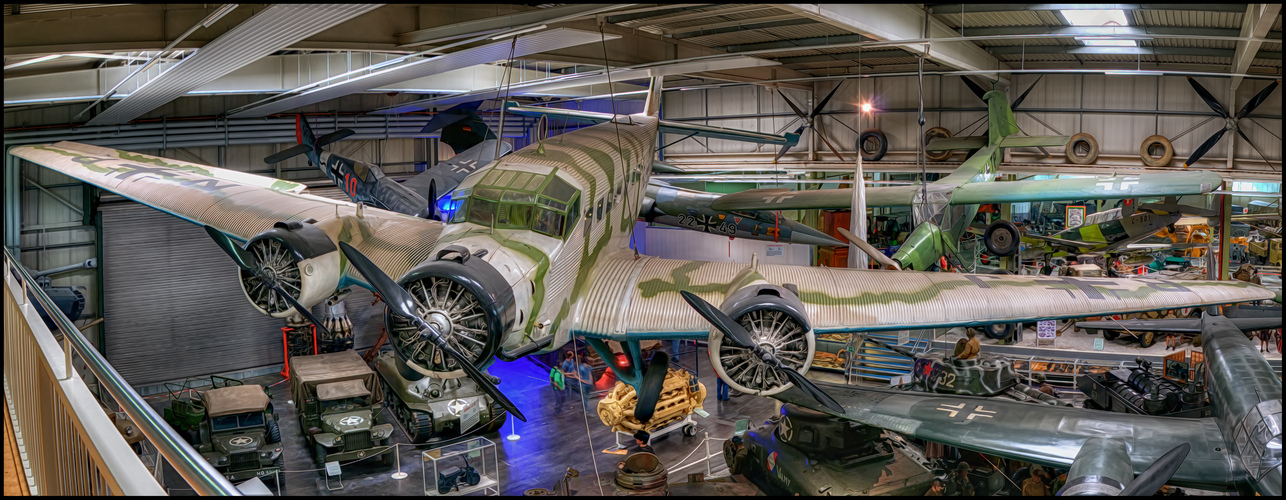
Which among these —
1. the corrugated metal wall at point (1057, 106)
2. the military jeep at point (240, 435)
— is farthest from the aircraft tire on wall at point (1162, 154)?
the military jeep at point (240, 435)

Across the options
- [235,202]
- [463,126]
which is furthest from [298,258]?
[463,126]

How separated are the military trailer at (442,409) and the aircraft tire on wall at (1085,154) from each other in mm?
14628

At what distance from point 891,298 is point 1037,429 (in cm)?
252

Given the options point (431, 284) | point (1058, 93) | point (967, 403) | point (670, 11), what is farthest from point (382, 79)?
point (1058, 93)

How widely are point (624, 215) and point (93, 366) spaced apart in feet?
28.9

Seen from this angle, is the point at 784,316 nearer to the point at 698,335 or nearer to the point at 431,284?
the point at 698,335

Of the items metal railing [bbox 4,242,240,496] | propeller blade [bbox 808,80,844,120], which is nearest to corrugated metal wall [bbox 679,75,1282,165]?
propeller blade [bbox 808,80,844,120]

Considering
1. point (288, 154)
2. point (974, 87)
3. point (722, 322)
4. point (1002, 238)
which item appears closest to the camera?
point (722, 322)

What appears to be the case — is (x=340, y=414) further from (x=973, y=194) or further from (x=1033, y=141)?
(x=1033, y=141)

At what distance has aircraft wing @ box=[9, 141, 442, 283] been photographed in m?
10.6

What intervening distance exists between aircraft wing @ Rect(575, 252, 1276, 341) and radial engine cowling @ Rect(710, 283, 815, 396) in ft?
2.05

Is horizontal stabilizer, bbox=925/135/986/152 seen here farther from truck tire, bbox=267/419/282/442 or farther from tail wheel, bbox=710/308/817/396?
truck tire, bbox=267/419/282/442

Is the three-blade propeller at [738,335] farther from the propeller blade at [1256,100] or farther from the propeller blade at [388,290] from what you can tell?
the propeller blade at [1256,100]

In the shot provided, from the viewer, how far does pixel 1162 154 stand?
18.3 m
